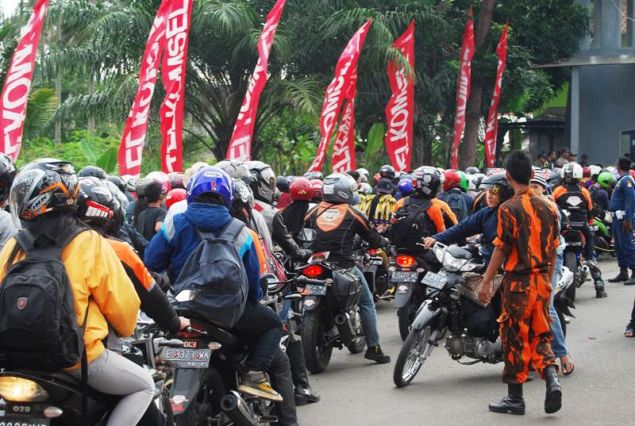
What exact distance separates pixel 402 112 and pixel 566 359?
12892 millimetres

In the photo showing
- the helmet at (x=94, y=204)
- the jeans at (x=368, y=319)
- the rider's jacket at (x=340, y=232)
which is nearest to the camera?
the helmet at (x=94, y=204)

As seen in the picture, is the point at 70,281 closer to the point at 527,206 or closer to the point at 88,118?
the point at 527,206

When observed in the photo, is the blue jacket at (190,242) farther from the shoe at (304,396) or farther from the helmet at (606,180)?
the helmet at (606,180)

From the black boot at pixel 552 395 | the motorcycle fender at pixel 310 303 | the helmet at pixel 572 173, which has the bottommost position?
the black boot at pixel 552 395

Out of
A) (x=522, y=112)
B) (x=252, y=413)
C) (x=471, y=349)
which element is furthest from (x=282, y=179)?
(x=522, y=112)

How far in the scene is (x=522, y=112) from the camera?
3669 centimetres

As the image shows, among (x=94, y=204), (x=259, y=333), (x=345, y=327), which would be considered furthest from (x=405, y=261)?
(x=94, y=204)

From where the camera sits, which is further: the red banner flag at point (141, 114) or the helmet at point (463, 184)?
the helmet at point (463, 184)

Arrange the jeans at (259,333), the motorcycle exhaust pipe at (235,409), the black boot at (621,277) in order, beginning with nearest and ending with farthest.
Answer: the motorcycle exhaust pipe at (235,409)
the jeans at (259,333)
the black boot at (621,277)

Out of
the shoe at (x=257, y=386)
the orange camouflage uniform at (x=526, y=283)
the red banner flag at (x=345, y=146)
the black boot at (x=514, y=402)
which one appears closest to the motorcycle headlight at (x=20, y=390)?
the shoe at (x=257, y=386)

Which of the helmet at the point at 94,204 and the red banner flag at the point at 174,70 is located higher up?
the red banner flag at the point at 174,70

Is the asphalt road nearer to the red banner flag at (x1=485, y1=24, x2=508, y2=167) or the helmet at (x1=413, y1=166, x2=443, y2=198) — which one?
the helmet at (x1=413, y1=166, x2=443, y2=198)

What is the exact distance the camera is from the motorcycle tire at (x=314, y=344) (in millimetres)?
9227

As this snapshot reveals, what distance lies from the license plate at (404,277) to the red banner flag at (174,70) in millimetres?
5272
